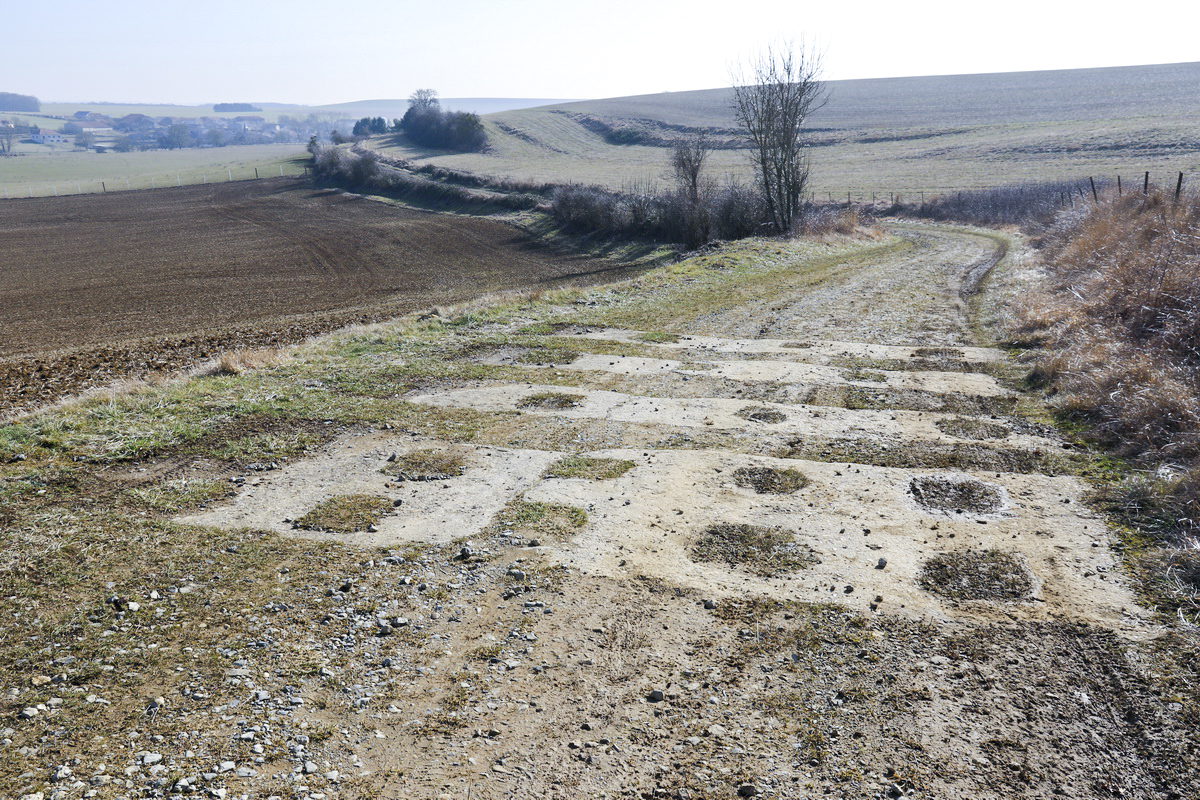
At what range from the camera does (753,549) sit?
23.5ft

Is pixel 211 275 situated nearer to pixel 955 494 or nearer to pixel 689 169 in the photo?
pixel 689 169

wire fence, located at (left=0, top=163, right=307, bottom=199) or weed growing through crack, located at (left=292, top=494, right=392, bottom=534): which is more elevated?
wire fence, located at (left=0, top=163, right=307, bottom=199)

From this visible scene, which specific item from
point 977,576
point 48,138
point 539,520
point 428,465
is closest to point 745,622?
point 977,576

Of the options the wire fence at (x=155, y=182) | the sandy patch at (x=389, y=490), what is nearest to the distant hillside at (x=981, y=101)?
the wire fence at (x=155, y=182)

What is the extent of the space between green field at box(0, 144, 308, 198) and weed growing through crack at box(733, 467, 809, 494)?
88.4 meters

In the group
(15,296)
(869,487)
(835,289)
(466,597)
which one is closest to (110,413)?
(466,597)

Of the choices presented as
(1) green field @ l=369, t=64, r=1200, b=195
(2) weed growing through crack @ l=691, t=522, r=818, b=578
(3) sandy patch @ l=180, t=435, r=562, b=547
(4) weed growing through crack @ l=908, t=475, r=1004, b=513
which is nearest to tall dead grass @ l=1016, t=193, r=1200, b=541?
(4) weed growing through crack @ l=908, t=475, r=1004, b=513

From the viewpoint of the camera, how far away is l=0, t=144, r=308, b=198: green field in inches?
3302

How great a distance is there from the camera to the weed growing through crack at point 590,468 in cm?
885

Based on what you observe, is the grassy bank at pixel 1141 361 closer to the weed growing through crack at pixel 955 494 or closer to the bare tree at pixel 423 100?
the weed growing through crack at pixel 955 494

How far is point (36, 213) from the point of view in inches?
2343

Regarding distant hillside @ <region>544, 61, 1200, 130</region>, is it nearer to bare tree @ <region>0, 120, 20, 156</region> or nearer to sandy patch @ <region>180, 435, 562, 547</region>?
sandy patch @ <region>180, 435, 562, 547</region>

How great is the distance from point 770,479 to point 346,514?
15.0 feet

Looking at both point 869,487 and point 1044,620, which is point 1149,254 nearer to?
point 869,487
